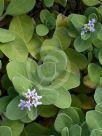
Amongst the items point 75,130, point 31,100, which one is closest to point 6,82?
point 31,100

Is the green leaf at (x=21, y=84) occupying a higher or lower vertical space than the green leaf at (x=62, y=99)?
higher

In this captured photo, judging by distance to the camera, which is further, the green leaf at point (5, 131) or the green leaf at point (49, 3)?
the green leaf at point (49, 3)

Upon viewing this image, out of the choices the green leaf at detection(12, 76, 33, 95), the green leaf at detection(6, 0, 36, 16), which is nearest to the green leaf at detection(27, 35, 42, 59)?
the green leaf at detection(6, 0, 36, 16)

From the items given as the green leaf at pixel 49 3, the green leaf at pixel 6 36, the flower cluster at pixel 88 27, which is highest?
the green leaf at pixel 49 3

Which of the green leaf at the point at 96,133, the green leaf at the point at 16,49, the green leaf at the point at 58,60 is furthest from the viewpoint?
the green leaf at the point at 16,49

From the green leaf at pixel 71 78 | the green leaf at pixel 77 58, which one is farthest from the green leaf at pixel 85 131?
the green leaf at pixel 77 58

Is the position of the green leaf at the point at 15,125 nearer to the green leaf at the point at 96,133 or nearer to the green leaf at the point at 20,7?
the green leaf at the point at 96,133

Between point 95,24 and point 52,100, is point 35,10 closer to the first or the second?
point 95,24

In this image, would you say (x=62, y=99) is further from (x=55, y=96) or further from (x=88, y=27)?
(x=88, y=27)
